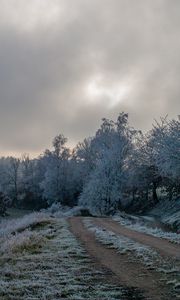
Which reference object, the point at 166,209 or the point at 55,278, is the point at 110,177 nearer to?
the point at 166,209

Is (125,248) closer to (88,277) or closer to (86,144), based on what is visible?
(88,277)

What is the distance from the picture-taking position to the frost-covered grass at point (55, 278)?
11.5 meters

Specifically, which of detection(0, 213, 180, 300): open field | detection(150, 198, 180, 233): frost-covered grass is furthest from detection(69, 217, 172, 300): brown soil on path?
detection(150, 198, 180, 233): frost-covered grass

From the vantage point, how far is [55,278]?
1393 centimetres

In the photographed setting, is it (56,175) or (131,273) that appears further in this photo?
(56,175)

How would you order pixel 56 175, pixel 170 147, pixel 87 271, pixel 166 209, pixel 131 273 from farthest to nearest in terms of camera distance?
pixel 56 175
pixel 166 209
pixel 170 147
pixel 87 271
pixel 131 273

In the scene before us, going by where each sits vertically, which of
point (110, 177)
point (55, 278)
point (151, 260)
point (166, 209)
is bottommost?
point (55, 278)

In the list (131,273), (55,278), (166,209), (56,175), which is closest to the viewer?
(55,278)

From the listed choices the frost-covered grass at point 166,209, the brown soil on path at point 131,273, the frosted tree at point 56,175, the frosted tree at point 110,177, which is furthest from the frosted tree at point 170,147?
the frosted tree at point 56,175

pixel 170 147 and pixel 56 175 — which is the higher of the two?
pixel 56 175

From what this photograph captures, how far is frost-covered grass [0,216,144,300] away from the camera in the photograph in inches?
453

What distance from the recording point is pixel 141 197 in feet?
301

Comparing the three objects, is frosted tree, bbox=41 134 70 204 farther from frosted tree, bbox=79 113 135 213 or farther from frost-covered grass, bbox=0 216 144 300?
frost-covered grass, bbox=0 216 144 300

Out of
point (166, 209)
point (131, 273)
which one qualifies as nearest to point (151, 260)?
point (131, 273)
